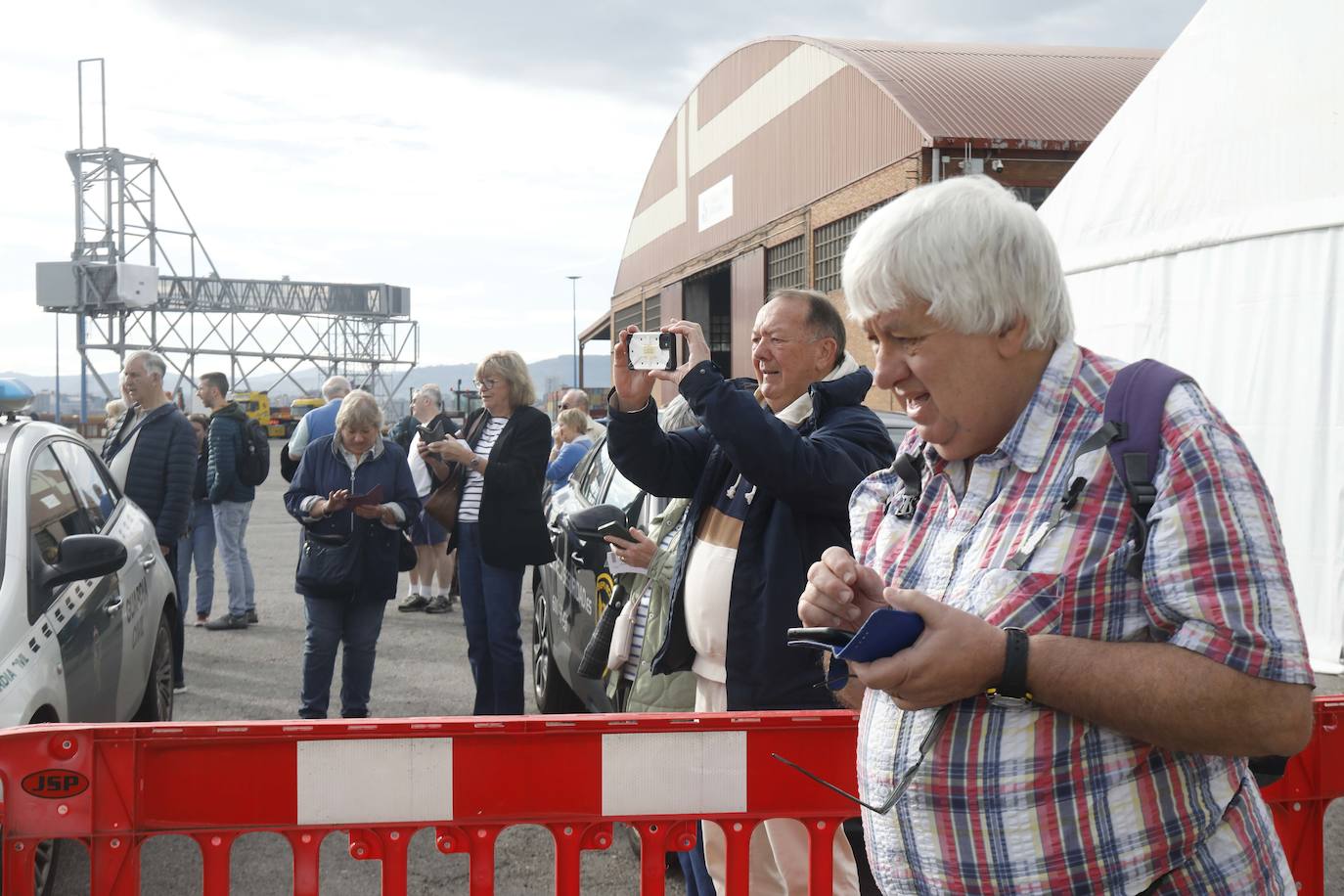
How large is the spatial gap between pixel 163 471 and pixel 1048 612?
676 cm

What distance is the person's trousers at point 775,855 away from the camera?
2799mm

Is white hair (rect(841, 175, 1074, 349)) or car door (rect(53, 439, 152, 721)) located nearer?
white hair (rect(841, 175, 1074, 349))

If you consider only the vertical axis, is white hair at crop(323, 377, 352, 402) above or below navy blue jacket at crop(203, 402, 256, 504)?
above

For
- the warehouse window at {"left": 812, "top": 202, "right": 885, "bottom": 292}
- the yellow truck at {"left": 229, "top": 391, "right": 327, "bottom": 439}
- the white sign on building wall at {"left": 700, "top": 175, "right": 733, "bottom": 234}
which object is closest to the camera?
the warehouse window at {"left": 812, "top": 202, "right": 885, "bottom": 292}

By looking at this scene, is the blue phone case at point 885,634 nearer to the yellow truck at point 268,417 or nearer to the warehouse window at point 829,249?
the warehouse window at point 829,249

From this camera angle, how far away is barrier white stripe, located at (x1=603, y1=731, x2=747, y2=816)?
2.51 metres

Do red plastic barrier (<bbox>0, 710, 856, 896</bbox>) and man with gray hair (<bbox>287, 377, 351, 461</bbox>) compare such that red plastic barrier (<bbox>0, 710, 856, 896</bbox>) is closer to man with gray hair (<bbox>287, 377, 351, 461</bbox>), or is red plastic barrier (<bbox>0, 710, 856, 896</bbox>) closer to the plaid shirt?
the plaid shirt

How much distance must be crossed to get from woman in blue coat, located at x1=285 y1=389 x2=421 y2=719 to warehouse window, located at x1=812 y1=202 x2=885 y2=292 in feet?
38.1

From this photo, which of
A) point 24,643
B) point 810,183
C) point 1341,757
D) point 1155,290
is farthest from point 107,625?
point 810,183

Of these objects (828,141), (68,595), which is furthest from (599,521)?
(828,141)

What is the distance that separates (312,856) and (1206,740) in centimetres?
188

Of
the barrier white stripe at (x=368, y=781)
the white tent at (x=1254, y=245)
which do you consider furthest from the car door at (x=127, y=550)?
the white tent at (x=1254, y=245)

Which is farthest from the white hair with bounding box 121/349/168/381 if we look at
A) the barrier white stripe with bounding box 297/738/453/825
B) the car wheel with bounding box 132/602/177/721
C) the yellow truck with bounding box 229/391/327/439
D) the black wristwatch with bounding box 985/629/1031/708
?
the yellow truck with bounding box 229/391/327/439

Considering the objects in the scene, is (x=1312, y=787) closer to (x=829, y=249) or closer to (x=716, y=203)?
(x=829, y=249)
